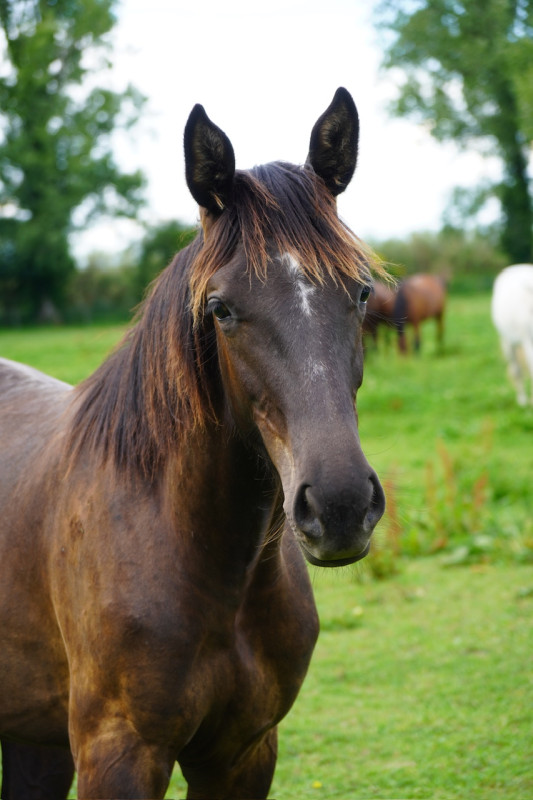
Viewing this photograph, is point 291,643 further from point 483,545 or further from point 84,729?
point 483,545

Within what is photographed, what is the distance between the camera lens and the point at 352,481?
1754mm

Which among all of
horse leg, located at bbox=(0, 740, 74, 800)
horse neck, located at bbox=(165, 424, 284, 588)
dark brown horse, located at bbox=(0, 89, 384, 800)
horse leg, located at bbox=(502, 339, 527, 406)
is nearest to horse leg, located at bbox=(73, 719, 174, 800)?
dark brown horse, located at bbox=(0, 89, 384, 800)

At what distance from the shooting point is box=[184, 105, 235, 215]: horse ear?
6.95ft

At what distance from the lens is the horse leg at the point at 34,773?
330 centimetres

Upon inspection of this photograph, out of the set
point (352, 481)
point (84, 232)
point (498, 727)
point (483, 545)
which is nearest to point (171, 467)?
point (352, 481)

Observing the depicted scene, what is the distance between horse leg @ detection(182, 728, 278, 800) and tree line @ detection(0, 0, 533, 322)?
86.4 ft

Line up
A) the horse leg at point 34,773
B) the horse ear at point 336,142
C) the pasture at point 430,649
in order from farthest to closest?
the pasture at point 430,649
the horse leg at point 34,773
the horse ear at point 336,142

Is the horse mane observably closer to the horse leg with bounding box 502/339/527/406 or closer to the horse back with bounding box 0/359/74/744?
the horse back with bounding box 0/359/74/744

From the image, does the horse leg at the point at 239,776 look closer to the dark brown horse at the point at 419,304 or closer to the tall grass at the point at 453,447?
the tall grass at the point at 453,447

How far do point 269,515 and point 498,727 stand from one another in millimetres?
2680

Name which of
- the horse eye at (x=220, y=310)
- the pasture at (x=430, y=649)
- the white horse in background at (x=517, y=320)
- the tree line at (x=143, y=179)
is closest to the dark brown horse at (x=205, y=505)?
the horse eye at (x=220, y=310)

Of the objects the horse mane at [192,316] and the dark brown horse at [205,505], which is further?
the horse mane at [192,316]

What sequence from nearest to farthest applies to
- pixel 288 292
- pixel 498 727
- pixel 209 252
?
pixel 288 292
pixel 209 252
pixel 498 727

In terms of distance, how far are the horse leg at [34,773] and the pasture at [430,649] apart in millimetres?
984
